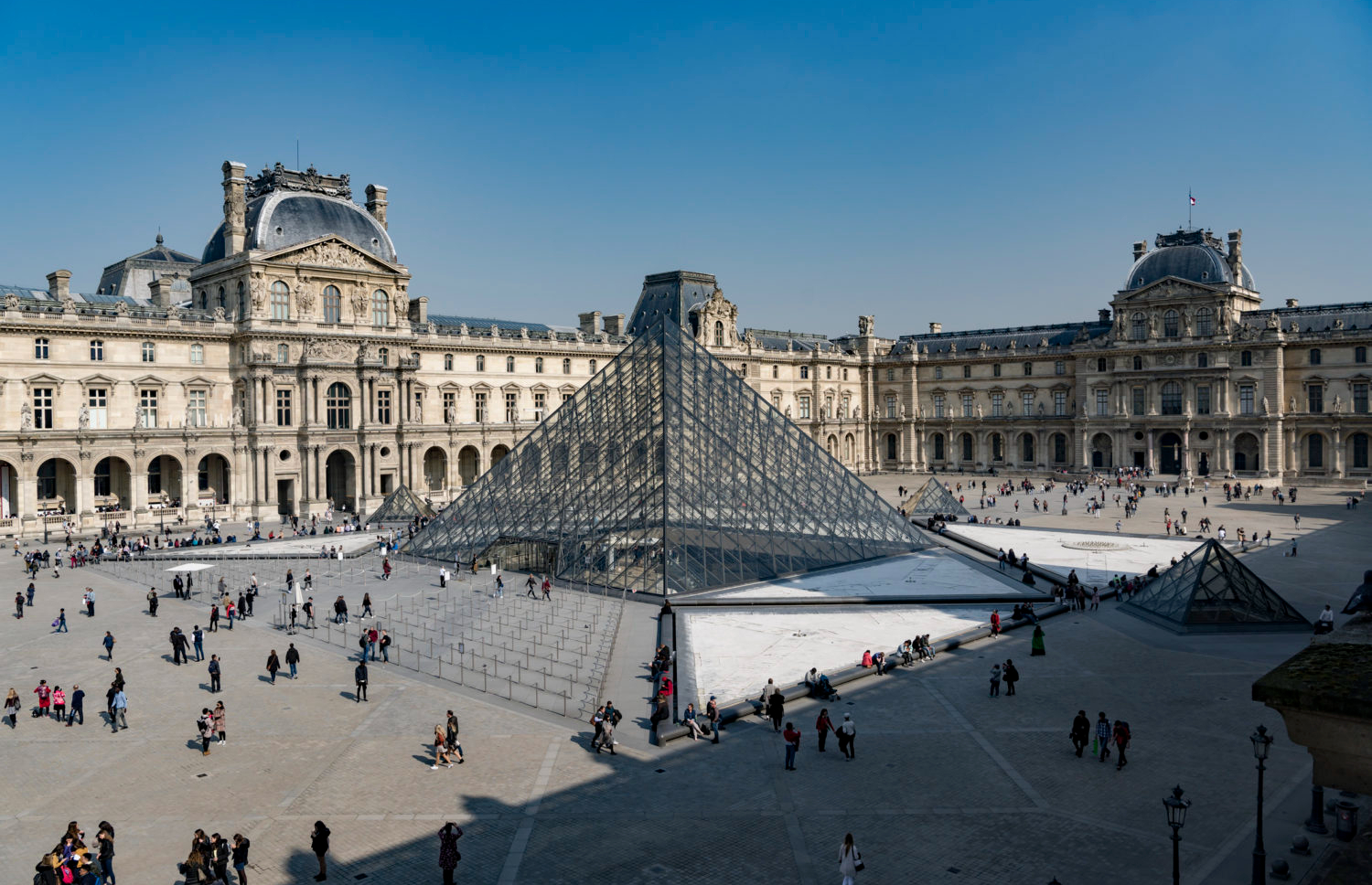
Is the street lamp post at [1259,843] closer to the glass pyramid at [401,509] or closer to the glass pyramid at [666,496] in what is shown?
the glass pyramid at [666,496]

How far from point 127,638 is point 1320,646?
2689cm

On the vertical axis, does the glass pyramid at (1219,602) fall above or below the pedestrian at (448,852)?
above

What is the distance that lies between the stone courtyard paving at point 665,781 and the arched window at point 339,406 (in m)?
30.6

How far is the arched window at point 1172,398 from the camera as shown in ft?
228

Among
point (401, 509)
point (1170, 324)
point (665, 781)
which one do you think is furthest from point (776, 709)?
A: point (1170, 324)

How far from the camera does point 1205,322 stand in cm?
6825

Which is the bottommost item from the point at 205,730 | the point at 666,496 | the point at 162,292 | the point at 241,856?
the point at 241,856

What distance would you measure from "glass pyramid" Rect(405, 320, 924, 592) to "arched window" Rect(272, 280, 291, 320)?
1917 cm

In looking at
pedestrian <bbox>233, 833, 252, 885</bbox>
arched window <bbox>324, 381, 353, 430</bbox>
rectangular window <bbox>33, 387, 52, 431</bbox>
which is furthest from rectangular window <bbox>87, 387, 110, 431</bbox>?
pedestrian <bbox>233, 833, 252, 885</bbox>

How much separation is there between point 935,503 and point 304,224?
3586 cm

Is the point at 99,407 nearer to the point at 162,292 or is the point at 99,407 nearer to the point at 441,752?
the point at 162,292

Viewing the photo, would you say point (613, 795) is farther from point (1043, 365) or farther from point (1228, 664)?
point (1043, 365)

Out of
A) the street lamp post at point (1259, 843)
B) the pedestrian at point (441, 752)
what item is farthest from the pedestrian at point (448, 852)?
the street lamp post at point (1259, 843)

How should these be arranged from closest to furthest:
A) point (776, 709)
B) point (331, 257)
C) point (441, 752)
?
point (441, 752), point (776, 709), point (331, 257)
